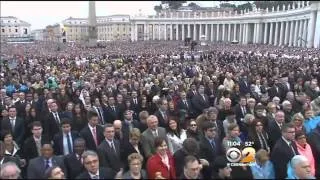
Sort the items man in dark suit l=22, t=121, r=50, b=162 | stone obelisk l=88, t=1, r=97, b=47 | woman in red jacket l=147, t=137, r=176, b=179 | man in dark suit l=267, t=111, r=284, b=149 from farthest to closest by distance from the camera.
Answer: stone obelisk l=88, t=1, r=97, b=47 < man in dark suit l=267, t=111, r=284, b=149 < man in dark suit l=22, t=121, r=50, b=162 < woman in red jacket l=147, t=137, r=176, b=179

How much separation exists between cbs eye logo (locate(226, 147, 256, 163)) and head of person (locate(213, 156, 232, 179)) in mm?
117

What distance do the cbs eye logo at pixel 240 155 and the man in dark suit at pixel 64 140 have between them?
3.12 metres

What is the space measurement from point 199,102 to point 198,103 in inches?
2.1

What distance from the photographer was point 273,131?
859 centimetres

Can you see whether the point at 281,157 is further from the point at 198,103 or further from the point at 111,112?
the point at 198,103

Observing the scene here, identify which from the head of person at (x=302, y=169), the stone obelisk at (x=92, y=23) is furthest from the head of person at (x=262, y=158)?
the stone obelisk at (x=92, y=23)

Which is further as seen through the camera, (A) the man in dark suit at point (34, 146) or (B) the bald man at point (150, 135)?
(A) the man in dark suit at point (34, 146)

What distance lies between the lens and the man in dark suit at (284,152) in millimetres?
6586

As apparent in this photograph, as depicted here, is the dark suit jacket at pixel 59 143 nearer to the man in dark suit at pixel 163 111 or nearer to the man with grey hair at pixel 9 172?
the man in dark suit at pixel 163 111

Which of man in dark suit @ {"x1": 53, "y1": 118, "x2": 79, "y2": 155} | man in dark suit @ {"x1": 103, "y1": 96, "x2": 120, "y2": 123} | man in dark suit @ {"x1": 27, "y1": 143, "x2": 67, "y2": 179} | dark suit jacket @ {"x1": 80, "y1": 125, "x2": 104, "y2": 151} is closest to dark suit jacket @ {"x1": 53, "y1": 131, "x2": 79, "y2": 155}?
man in dark suit @ {"x1": 53, "y1": 118, "x2": 79, "y2": 155}

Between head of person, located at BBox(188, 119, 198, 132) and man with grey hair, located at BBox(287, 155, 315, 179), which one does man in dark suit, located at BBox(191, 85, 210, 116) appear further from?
man with grey hair, located at BBox(287, 155, 315, 179)

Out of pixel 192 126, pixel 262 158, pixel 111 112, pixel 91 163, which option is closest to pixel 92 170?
pixel 91 163

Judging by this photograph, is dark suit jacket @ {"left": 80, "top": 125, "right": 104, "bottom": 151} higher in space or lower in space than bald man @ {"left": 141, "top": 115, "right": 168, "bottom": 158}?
lower

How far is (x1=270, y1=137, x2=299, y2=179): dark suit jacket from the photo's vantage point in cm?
655
